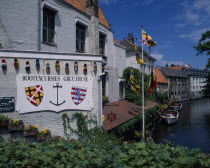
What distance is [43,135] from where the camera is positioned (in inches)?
275

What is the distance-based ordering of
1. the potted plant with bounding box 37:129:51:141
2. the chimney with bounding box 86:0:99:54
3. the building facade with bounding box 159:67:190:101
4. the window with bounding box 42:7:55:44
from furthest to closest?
1. the building facade with bounding box 159:67:190:101
2. the chimney with bounding box 86:0:99:54
3. the window with bounding box 42:7:55:44
4. the potted plant with bounding box 37:129:51:141

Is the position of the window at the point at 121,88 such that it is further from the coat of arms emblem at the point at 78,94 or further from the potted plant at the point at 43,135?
the potted plant at the point at 43,135

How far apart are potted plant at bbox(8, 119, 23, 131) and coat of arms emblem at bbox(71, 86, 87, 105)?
256 centimetres

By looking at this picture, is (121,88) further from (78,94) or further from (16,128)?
(16,128)

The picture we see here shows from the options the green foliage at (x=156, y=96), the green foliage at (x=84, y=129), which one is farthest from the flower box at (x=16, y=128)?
the green foliage at (x=156, y=96)

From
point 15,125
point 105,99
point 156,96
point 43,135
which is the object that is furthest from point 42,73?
point 156,96

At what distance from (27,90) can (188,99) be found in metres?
65.2

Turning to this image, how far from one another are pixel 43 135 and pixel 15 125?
1.15 m

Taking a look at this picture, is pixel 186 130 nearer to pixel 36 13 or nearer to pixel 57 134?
pixel 57 134

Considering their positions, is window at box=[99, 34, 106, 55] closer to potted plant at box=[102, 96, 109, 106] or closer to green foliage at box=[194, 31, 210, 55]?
potted plant at box=[102, 96, 109, 106]

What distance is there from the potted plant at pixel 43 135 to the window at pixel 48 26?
17.5ft

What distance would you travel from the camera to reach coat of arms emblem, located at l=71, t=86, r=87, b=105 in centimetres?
833

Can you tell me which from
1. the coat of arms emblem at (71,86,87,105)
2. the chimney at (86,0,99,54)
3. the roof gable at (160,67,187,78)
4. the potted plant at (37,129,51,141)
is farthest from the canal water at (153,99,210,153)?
the roof gable at (160,67,187,78)

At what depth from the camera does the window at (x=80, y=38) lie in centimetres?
1215
